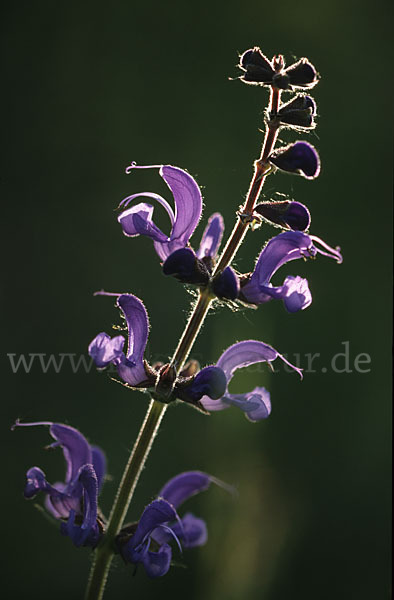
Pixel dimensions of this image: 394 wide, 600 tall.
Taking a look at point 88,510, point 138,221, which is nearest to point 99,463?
point 88,510

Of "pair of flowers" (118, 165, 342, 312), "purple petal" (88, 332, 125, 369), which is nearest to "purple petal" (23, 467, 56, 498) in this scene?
"purple petal" (88, 332, 125, 369)

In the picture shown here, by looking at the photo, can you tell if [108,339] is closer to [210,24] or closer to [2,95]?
[2,95]

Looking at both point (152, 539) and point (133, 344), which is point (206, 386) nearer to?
point (133, 344)

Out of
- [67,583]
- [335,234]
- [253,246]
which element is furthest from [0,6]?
[67,583]

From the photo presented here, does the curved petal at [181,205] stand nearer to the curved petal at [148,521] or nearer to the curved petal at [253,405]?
the curved petal at [253,405]

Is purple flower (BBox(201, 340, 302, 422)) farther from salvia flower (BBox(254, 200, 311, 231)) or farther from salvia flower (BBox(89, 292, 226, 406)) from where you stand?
salvia flower (BBox(254, 200, 311, 231))

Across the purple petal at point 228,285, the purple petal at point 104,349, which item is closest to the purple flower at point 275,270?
the purple petal at point 228,285
